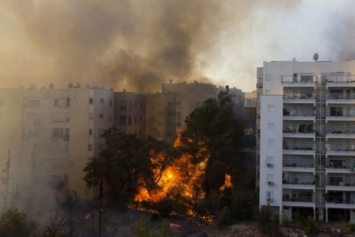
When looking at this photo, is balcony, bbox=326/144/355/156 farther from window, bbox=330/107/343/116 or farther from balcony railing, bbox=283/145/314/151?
window, bbox=330/107/343/116

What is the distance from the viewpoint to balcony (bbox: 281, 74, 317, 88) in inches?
1185

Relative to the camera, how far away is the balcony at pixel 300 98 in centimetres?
3005

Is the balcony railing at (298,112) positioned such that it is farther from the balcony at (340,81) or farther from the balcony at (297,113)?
the balcony at (340,81)

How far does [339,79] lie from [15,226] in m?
18.2

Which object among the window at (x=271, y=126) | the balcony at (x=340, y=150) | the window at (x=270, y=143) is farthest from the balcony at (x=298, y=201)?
the window at (x=271, y=126)

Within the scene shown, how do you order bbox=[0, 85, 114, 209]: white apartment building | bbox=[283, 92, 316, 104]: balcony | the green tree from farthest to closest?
bbox=[0, 85, 114, 209]: white apartment building < the green tree < bbox=[283, 92, 316, 104]: balcony

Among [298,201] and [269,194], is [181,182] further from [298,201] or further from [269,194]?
[298,201]

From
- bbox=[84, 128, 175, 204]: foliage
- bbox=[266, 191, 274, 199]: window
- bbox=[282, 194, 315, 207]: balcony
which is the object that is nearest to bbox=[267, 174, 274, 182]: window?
bbox=[266, 191, 274, 199]: window

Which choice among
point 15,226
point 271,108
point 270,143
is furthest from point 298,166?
point 15,226

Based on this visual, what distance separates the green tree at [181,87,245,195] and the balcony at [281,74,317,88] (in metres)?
3.73

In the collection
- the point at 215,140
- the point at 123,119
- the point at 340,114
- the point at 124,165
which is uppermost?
the point at 340,114

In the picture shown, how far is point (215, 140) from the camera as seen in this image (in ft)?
102

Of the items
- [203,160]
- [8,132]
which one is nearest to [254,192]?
[203,160]

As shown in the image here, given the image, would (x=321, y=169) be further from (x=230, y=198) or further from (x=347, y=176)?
(x=230, y=198)
